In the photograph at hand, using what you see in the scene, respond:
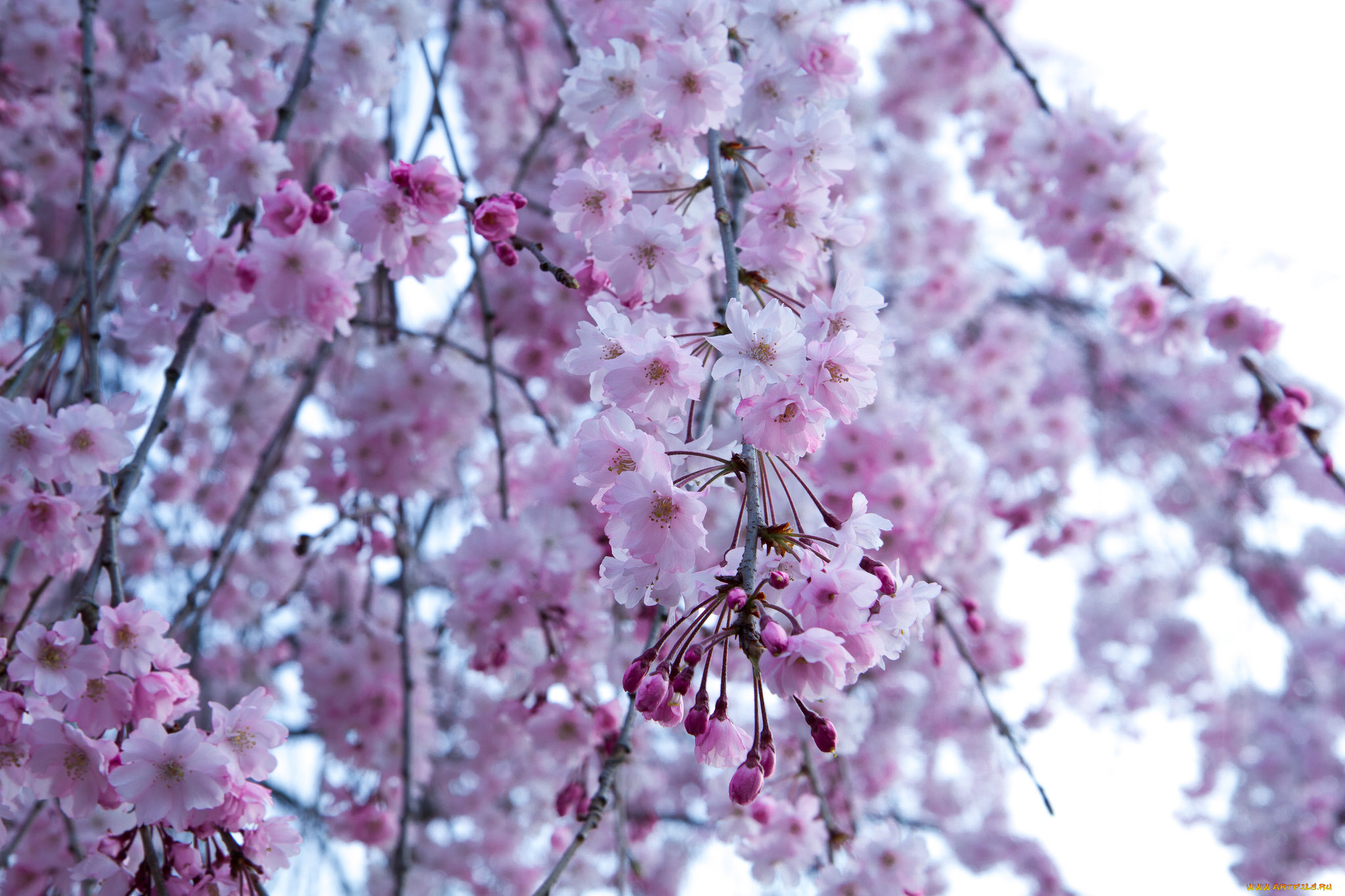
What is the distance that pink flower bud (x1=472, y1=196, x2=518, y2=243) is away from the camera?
50.2 inches

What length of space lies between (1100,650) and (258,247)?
6.32 meters

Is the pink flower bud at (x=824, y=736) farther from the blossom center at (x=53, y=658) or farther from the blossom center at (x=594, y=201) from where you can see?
the blossom center at (x=53, y=658)

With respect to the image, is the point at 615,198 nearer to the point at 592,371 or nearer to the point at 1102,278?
the point at 592,371

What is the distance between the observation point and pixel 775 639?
32.7 inches

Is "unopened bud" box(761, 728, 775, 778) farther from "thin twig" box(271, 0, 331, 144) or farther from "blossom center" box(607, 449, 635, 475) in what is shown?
"thin twig" box(271, 0, 331, 144)

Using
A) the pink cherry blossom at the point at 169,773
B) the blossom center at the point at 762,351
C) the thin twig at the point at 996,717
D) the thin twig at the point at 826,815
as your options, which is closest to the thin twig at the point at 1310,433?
the thin twig at the point at 996,717

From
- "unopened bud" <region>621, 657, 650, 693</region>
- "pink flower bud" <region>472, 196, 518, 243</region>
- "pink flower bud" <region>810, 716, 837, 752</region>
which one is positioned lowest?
"pink flower bud" <region>810, 716, 837, 752</region>

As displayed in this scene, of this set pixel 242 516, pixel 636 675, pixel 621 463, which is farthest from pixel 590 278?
pixel 242 516

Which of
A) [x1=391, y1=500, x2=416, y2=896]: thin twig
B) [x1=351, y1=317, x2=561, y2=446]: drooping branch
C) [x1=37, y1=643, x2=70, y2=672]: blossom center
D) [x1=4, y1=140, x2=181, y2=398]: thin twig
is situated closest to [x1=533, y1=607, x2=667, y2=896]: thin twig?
[x1=37, y1=643, x2=70, y2=672]: blossom center

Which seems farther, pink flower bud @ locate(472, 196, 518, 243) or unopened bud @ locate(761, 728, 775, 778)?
pink flower bud @ locate(472, 196, 518, 243)

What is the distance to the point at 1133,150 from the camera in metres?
2.37

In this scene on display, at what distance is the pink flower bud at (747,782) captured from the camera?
938 millimetres

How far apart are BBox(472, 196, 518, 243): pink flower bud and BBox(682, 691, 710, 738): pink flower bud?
731mm

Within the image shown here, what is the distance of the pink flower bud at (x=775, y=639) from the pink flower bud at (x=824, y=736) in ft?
0.45
